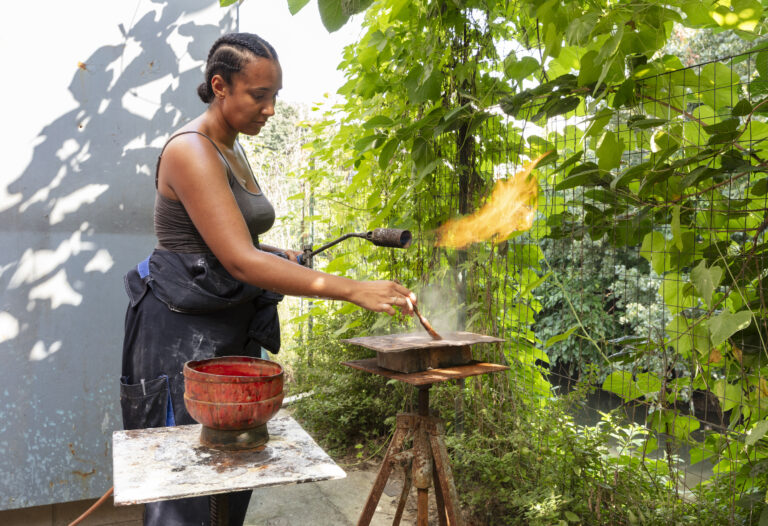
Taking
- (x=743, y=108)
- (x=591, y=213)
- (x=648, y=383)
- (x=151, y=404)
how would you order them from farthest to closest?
(x=591, y=213) < (x=648, y=383) < (x=151, y=404) < (x=743, y=108)

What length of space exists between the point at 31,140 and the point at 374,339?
2183mm

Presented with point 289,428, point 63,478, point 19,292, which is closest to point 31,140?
point 19,292

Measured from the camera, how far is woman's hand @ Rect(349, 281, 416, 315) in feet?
5.42

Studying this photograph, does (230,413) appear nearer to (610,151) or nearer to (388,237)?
(388,237)

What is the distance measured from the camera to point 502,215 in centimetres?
289

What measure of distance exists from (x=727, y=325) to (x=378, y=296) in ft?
3.33

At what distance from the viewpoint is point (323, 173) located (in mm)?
4645

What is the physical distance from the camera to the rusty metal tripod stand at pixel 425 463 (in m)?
2.11

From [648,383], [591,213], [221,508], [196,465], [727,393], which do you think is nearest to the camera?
[196,465]

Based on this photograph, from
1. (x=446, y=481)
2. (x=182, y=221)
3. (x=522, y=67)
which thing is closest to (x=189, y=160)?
(x=182, y=221)

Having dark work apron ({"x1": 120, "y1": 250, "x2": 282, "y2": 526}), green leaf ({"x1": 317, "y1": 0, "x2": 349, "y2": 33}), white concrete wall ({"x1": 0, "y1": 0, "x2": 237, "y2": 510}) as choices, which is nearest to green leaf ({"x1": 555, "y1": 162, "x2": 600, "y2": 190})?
green leaf ({"x1": 317, "y1": 0, "x2": 349, "y2": 33})

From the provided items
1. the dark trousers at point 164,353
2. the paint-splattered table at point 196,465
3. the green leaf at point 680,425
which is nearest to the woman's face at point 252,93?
the dark trousers at point 164,353

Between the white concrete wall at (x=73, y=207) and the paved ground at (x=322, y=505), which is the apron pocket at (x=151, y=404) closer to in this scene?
the white concrete wall at (x=73, y=207)

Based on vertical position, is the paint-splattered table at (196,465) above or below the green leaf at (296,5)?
below
